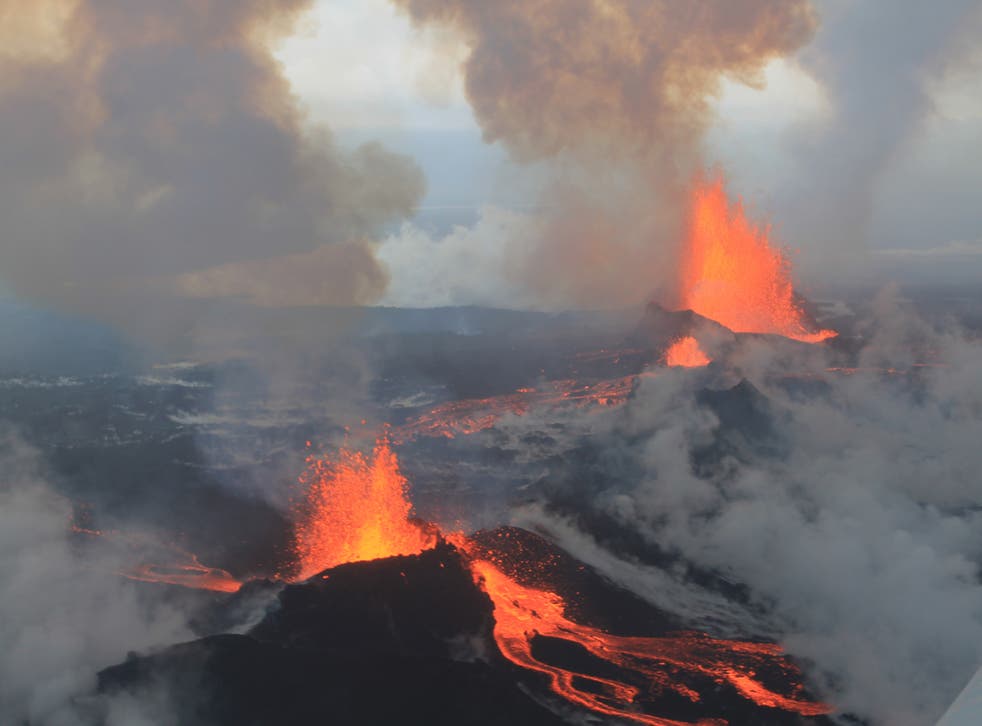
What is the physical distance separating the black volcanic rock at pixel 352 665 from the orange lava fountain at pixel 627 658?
262 cm

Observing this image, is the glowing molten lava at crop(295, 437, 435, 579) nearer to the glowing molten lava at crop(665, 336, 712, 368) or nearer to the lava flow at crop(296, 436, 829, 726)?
the lava flow at crop(296, 436, 829, 726)

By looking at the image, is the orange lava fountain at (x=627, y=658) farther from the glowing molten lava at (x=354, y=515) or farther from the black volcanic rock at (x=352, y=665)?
the glowing molten lava at (x=354, y=515)

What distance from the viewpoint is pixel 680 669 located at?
121 feet

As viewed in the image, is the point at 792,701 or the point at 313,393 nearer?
the point at 792,701

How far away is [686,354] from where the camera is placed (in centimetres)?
9100

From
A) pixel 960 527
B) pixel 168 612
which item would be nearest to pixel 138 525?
pixel 168 612

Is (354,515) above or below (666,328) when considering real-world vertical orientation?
below

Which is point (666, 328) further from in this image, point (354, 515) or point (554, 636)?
point (554, 636)

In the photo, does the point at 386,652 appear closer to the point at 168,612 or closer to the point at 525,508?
the point at 168,612

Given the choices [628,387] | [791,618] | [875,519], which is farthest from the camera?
[628,387]

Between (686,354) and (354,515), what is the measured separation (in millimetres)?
53517

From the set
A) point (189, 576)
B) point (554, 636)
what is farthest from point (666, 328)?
point (189, 576)

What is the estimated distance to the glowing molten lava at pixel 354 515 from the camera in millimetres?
44812

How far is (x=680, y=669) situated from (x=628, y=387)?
Answer: 51.0 metres
